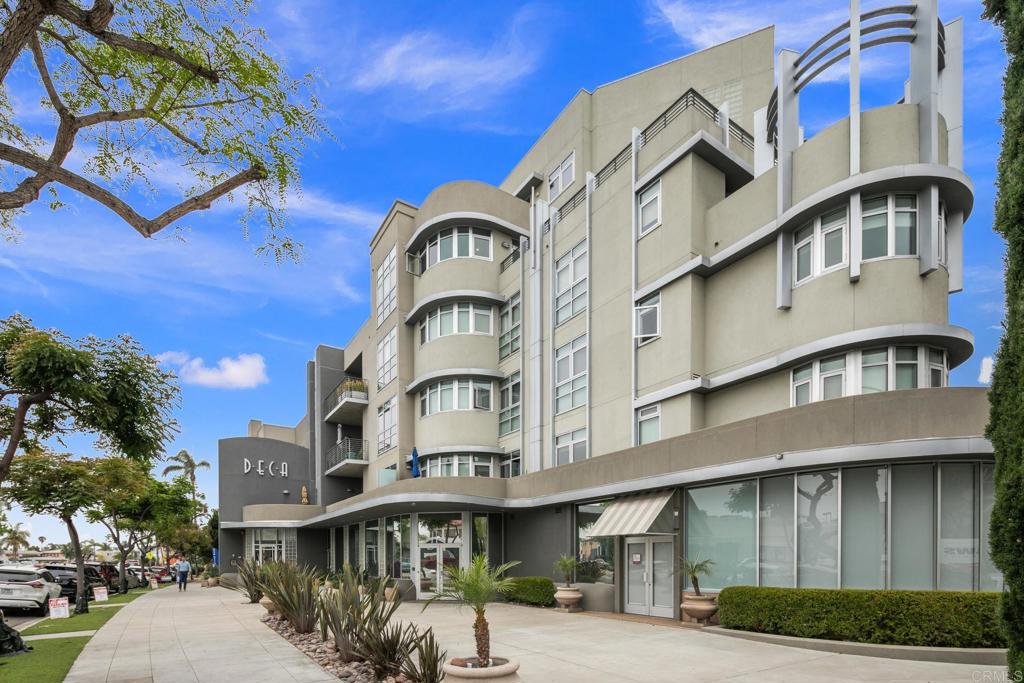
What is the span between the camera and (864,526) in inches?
499

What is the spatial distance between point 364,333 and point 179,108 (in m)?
31.9

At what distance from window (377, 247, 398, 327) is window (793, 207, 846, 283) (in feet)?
67.5

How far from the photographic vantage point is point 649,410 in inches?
810

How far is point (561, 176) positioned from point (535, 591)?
60.0 ft

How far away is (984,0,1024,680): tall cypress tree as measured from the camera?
6629 mm

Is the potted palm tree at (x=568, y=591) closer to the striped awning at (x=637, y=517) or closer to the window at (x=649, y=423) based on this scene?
the striped awning at (x=637, y=517)

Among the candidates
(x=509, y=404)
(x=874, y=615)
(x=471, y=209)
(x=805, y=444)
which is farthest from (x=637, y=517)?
(x=471, y=209)

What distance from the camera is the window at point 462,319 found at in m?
29.6

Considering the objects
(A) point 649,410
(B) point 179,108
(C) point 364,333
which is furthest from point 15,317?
(C) point 364,333

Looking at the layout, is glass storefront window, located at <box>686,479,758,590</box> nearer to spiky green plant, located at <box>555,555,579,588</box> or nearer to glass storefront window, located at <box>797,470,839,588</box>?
glass storefront window, located at <box>797,470,839,588</box>

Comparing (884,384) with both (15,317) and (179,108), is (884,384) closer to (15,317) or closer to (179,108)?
(179,108)

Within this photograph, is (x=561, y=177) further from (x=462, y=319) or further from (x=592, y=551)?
(x=592, y=551)

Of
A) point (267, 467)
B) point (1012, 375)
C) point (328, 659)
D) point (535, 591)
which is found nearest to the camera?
point (1012, 375)

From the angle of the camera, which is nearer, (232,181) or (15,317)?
(232,181)
